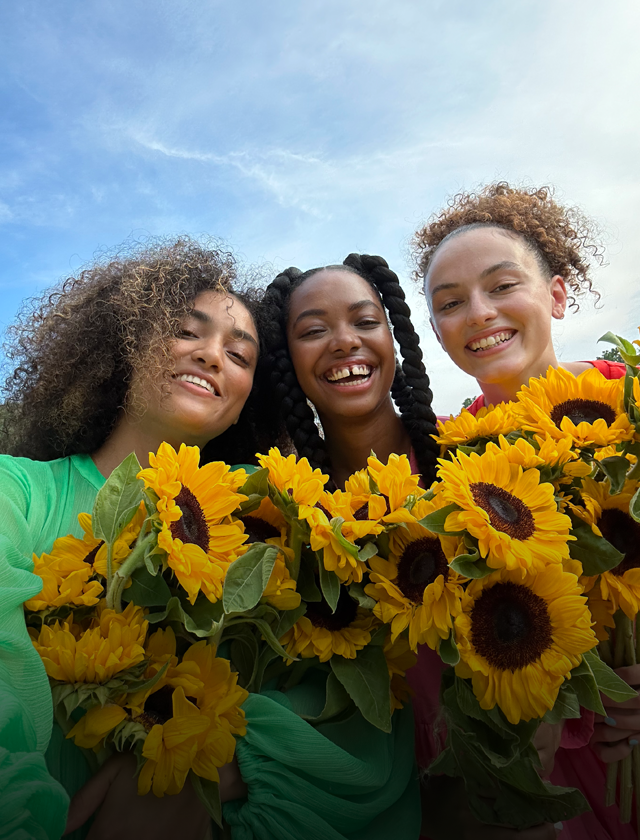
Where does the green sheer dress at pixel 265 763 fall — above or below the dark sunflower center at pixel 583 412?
below

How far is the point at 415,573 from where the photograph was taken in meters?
1.02

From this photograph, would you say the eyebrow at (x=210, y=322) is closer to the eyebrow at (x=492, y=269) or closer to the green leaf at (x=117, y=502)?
the eyebrow at (x=492, y=269)

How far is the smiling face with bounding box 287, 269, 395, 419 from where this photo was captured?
2238mm

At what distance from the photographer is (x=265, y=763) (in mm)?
1049

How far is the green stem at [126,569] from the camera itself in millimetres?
912

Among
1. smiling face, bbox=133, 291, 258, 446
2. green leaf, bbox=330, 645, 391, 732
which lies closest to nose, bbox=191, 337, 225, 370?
smiling face, bbox=133, 291, 258, 446

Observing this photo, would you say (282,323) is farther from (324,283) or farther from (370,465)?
(370,465)

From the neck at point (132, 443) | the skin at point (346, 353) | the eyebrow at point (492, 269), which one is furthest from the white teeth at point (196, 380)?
the eyebrow at point (492, 269)

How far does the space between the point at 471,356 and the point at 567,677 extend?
1.53 metres

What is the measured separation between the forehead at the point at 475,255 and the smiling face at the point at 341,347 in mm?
306

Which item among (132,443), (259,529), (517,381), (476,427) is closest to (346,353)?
(517,381)

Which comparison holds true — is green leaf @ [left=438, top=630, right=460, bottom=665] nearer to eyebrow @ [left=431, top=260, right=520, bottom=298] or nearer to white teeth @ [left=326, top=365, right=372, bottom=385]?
white teeth @ [left=326, top=365, right=372, bottom=385]

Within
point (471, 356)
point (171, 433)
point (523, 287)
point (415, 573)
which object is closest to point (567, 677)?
point (415, 573)

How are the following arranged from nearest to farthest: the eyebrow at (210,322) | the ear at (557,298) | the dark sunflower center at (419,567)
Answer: the dark sunflower center at (419,567) < the eyebrow at (210,322) < the ear at (557,298)
